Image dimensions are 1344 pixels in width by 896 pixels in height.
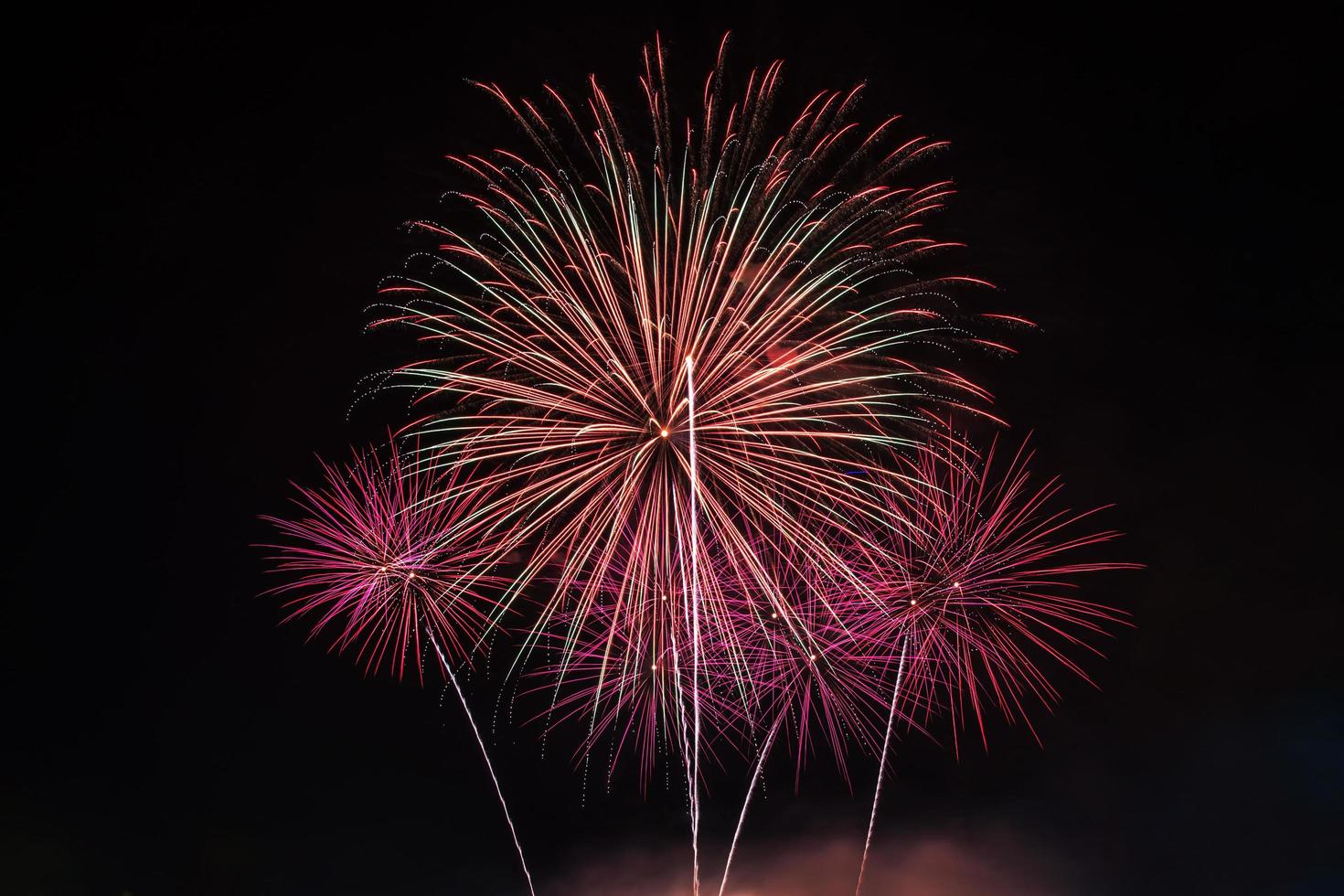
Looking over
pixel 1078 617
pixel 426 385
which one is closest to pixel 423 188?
pixel 426 385

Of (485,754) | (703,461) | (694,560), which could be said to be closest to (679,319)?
(703,461)

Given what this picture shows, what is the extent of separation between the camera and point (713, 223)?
850 centimetres

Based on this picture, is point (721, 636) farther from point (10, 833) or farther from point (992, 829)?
point (10, 833)

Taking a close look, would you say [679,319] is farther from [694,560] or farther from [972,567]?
[972,567]

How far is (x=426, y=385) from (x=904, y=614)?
610cm

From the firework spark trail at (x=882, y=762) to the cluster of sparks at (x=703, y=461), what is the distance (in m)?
0.05

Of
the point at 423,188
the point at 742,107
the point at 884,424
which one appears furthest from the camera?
the point at 423,188

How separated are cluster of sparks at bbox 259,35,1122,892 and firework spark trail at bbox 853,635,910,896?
54 millimetres

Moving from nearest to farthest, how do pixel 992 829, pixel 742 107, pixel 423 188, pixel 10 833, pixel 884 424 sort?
pixel 742 107
pixel 884 424
pixel 423 188
pixel 10 833
pixel 992 829

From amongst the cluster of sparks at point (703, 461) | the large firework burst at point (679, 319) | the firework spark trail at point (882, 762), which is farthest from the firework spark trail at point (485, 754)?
the firework spark trail at point (882, 762)

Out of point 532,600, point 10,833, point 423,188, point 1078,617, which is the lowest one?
point 10,833

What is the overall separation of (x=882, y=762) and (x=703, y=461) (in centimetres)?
592

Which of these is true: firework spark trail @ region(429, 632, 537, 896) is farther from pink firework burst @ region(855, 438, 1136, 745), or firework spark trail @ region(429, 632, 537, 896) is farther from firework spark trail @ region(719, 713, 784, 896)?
pink firework burst @ region(855, 438, 1136, 745)

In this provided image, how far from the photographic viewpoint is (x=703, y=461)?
9117mm
